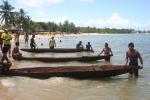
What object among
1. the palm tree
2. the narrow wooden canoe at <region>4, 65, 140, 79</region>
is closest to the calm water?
the narrow wooden canoe at <region>4, 65, 140, 79</region>

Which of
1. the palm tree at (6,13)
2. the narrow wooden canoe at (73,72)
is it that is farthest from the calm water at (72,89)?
the palm tree at (6,13)

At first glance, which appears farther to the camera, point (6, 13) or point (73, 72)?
point (6, 13)

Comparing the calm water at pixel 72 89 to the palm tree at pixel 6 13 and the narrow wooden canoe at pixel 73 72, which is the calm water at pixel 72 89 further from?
the palm tree at pixel 6 13

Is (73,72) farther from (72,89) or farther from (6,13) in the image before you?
(6,13)

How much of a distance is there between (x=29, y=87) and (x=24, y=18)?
267 ft

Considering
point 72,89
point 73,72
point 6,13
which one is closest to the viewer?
point 72,89

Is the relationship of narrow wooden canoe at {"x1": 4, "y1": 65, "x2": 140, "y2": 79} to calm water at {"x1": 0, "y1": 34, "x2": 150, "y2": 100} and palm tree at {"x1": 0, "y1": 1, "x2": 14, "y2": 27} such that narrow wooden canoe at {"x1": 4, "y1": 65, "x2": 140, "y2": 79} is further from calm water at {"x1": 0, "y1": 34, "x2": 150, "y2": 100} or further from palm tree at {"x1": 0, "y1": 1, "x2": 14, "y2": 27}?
palm tree at {"x1": 0, "y1": 1, "x2": 14, "y2": 27}

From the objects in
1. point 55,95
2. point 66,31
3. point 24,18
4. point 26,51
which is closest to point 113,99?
point 55,95

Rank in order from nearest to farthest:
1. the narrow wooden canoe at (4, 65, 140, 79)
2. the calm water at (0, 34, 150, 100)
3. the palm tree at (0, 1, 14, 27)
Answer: the calm water at (0, 34, 150, 100) < the narrow wooden canoe at (4, 65, 140, 79) < the palm tree at (0, 1, 14, 27)

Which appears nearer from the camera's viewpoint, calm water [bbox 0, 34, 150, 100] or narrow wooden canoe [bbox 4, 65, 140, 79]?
calm water [bbox 0, 34, 150, 100]

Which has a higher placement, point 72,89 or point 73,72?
point 73,72

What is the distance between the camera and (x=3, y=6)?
3017 inches

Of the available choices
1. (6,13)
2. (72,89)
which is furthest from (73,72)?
(6,13)

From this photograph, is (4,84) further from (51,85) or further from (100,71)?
(100,71)
